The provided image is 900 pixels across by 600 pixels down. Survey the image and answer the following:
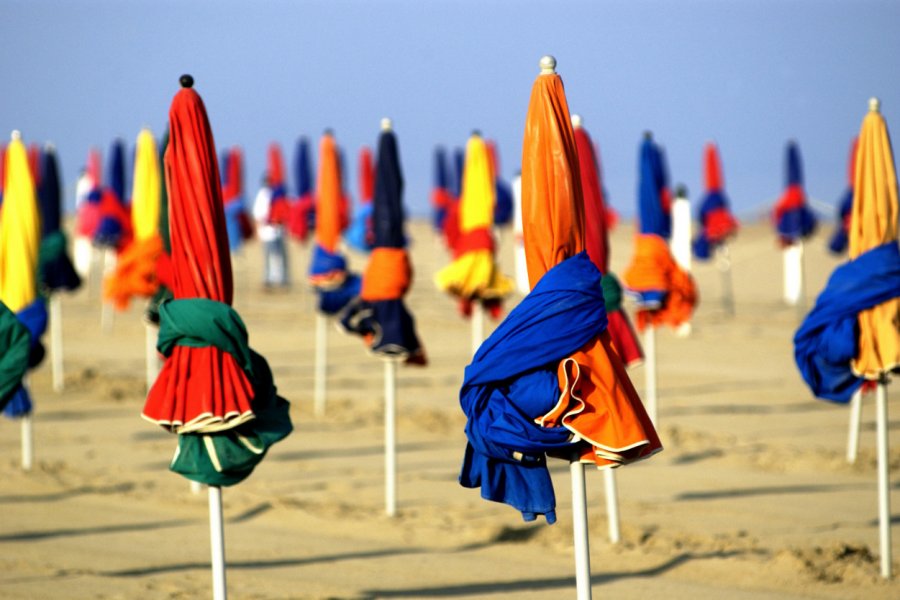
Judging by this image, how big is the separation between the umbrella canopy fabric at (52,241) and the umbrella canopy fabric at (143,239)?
66 cm

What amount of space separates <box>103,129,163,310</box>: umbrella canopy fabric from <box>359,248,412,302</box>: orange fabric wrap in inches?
173

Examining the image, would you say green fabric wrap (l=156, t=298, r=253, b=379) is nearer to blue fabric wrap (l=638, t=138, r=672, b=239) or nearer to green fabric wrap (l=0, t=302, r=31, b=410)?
green fabric wrap (l=0, t=302, r=31, b=410)

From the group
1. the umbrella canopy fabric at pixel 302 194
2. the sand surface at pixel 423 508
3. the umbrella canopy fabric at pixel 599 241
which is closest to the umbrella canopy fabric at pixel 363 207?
the umbrella canopy fabric at pixel 302 194

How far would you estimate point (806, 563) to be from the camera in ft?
30.5

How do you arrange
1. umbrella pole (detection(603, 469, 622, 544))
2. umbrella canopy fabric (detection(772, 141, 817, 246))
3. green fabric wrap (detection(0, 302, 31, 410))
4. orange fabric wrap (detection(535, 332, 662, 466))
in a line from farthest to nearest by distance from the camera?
1. umbrella canopy fabric (detection(772, 141, 817, 246))
2. umbrella pole (detection(603, 469, 622, 544))
3. green fabric wrap (detection(0, 302, 31, 410))
4. orange fabric wrap (detection(535, 332, 662, 466))

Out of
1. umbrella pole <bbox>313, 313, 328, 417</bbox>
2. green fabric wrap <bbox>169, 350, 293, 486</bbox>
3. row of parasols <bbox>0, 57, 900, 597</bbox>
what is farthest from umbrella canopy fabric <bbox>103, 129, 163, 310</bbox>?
green fabric wrap <bbox>169, 350, 293, 486</bbox>

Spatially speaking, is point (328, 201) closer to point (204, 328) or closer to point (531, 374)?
point (204, 328)

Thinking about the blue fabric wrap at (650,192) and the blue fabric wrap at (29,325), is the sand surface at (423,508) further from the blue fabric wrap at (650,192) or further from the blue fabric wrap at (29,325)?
the blue fabric wrap at (650,192)

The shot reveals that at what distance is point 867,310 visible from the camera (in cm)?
891

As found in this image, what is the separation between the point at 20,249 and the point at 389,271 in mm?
3506

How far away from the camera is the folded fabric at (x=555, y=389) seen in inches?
224

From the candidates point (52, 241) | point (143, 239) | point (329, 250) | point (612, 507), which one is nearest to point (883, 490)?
point (612, 507)

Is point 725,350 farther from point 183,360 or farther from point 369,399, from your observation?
point 183,360

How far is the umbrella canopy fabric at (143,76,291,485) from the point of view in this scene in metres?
6.84
